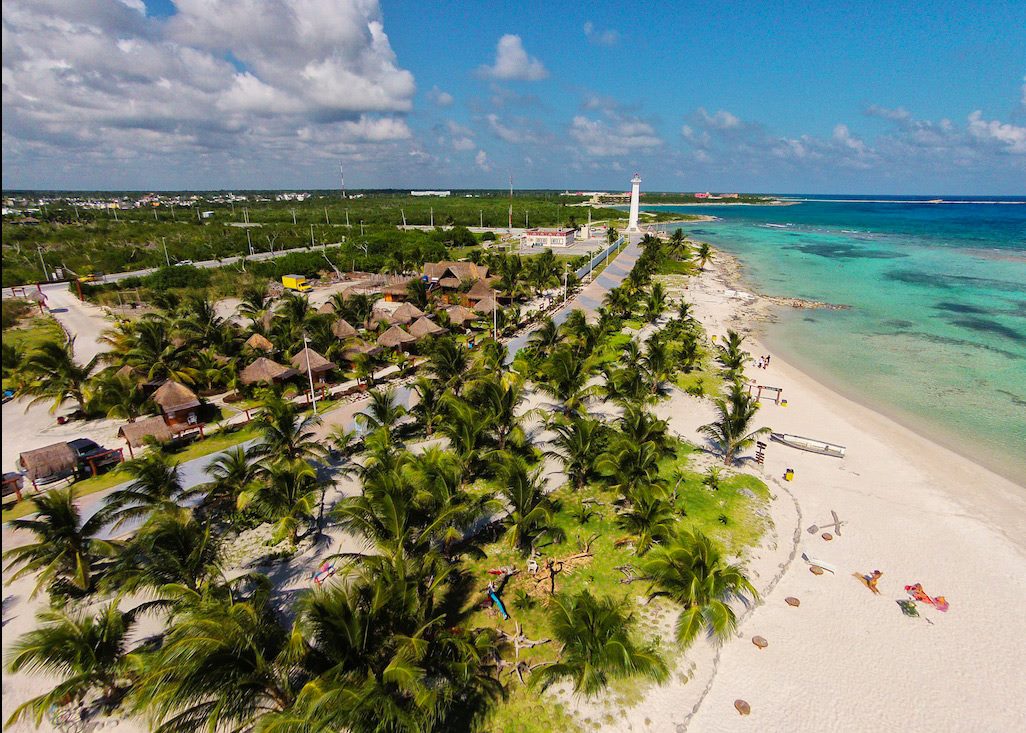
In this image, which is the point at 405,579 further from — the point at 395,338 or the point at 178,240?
the point at 178,240

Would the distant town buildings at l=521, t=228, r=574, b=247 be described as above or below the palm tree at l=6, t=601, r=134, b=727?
above

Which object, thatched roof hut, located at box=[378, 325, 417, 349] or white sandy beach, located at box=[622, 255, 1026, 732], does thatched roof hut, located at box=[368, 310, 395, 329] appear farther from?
white sandy beach, located at box=[622, 255, 1026, 732]

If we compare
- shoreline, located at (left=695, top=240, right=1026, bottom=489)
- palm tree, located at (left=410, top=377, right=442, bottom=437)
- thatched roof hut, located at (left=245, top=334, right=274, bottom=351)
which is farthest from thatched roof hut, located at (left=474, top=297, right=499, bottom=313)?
shoreline, located at (left=695, top=240, right=1026, bottom=489)

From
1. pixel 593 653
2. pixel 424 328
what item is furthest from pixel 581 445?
pixel 424 328

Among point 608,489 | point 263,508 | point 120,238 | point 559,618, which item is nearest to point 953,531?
point 608,489

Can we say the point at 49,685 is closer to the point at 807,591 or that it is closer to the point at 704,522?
the point at 704,522

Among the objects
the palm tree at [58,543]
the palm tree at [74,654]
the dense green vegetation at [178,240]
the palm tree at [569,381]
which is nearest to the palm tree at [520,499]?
the palm tree at [569,381]
